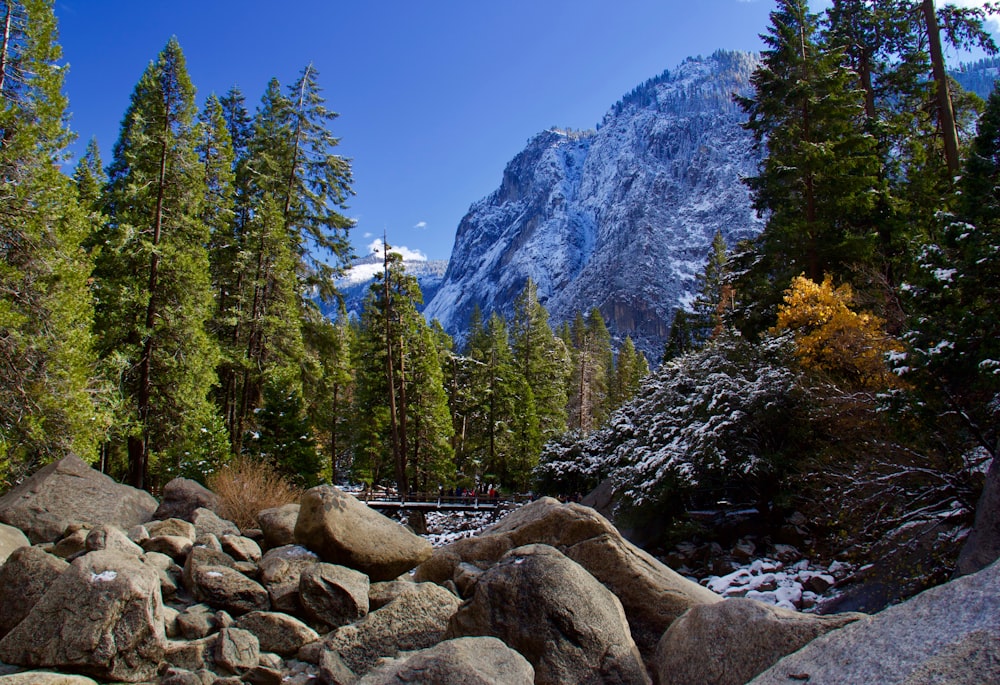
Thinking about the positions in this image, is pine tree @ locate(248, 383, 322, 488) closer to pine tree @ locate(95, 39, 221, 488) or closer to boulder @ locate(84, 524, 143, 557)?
pine tree @ locate(95, 39, 221, 488)

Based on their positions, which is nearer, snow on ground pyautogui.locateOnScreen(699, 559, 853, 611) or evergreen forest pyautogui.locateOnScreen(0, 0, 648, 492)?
snow on ground pyautogui.locateOnScreen(699, 559, 853, 611)

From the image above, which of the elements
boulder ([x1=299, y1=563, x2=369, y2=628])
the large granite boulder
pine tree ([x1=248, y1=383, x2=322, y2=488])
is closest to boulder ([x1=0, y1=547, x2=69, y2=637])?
boulder ([x1=299, y1=563, x2=369, y2=628])

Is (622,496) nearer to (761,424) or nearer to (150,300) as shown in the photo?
(761,424)

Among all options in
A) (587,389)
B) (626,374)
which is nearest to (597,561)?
(587,389)

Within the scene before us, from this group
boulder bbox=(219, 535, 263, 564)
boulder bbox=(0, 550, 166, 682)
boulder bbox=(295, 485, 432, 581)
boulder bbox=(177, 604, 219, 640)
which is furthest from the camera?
boulder bbox=(219, 535, 263, 564)

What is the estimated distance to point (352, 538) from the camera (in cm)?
870

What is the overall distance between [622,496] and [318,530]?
8.46 m

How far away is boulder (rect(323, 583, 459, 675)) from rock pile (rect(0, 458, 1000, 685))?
2cm

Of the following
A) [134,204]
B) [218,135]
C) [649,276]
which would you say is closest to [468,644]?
[134,204]

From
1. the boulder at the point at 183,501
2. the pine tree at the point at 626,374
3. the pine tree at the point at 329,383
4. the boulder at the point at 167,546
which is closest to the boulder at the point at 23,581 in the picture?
the boulder at the point at 167,546

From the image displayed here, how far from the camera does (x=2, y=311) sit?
37.0ft

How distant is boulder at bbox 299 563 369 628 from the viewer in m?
7.67

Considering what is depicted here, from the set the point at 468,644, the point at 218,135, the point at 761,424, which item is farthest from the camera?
the point at 218,135

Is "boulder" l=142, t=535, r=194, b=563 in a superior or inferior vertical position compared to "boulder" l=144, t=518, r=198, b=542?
inferior
